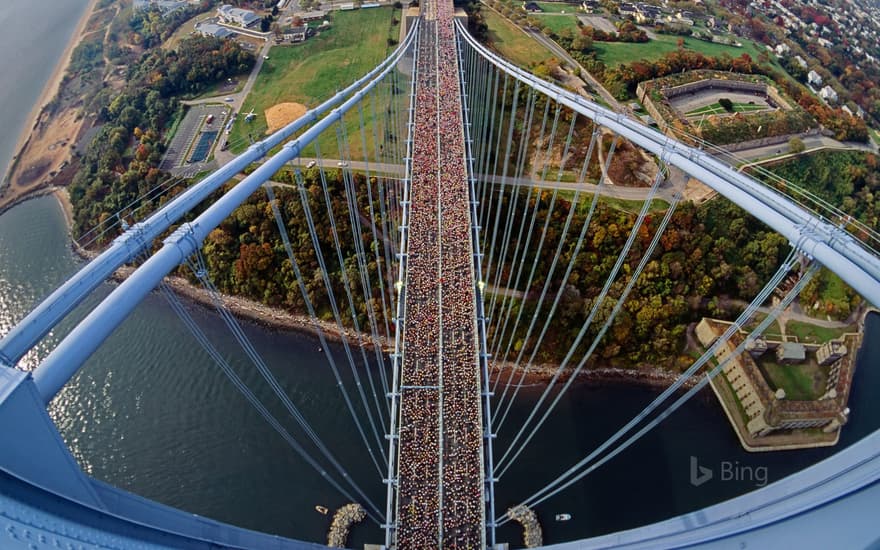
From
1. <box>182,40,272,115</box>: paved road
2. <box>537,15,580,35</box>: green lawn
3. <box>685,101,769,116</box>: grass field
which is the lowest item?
<box>182,40,272,115</box>: paved road

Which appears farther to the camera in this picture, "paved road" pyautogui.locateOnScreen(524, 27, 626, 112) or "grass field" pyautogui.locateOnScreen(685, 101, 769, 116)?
"paved road" pyautogui.locateOnScreen(524, 27, 626, 112)

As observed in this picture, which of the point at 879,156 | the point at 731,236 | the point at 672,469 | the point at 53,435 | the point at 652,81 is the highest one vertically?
the point at 53,435

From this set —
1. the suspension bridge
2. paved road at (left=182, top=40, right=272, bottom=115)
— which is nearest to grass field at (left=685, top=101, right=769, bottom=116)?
the suspension bridge

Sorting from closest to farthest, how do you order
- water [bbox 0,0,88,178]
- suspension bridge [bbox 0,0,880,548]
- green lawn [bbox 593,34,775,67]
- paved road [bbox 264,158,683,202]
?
suspension bridge [bbox 0,0,880,548] < paved road [bbox 264,158,683,202] < water [bbox 0,0,88,178] < green lawn [bbox 593,34,775,67]

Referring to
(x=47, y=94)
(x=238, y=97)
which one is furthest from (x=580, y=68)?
(x=47, y=94)

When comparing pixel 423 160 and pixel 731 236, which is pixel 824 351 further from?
pixel 423 160

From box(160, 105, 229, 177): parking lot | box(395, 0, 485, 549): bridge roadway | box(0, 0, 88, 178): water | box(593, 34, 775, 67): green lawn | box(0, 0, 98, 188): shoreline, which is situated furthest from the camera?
box(593, 34, 775, 67): green lawn

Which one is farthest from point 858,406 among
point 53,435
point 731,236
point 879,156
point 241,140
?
point 241,140

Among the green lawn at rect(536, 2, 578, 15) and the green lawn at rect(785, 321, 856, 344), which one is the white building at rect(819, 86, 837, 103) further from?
the green lawn at rect(785, 321, 856, 344)
